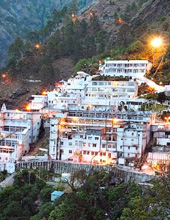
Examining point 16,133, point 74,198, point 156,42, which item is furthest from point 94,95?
point 74,198

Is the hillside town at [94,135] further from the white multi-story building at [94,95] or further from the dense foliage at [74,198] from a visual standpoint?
the dense foliage at [74,198]

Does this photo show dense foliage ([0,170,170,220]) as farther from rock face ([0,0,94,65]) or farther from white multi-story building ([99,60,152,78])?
rock face ([0,0,94,65])

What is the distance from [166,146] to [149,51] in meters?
21.7

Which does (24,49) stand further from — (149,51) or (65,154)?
(65,154)

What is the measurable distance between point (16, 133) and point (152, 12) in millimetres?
43519

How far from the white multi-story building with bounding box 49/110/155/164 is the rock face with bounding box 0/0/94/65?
5743 cm

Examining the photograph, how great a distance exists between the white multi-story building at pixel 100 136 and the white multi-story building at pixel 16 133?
3.37m

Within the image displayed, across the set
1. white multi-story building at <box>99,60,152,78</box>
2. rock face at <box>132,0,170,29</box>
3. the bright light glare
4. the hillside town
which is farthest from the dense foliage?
rock face at <box>132,0,170,29</box>

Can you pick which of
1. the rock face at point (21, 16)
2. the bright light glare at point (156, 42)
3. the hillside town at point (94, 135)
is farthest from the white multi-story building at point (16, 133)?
the rock face at point (21, 16)

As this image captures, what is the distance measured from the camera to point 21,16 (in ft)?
367

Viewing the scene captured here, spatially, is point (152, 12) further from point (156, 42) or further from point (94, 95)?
point (94, 95)

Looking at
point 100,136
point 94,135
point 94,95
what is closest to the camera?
point 100,136

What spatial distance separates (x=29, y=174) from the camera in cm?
2909

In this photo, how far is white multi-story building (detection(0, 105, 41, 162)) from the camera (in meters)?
32.4
